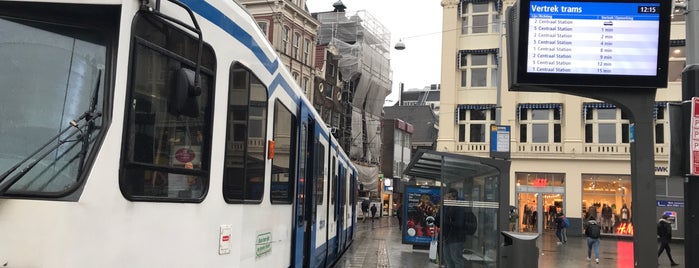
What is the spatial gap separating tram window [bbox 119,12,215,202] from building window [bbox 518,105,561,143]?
28.8m

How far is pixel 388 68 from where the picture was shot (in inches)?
2029

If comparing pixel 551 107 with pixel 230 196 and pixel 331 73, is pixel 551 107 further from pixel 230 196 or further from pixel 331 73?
pixel 230 196

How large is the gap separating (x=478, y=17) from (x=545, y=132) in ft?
23.9

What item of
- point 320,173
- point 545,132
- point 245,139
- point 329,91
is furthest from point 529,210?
point 245,139

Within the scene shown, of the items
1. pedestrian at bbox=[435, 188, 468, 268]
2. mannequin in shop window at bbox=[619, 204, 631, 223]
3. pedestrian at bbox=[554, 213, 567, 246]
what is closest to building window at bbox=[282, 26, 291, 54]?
pedestrian at bbox=[554, 213, 567, 246]

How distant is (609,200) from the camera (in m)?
29.3

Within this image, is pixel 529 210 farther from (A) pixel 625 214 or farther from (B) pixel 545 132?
(A) pixel 625 214

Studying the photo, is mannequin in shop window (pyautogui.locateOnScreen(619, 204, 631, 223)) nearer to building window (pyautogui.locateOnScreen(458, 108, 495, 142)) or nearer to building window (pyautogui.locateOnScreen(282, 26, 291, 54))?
building window (pyautogui.locateOnScreen(458, 108, 495, 142))

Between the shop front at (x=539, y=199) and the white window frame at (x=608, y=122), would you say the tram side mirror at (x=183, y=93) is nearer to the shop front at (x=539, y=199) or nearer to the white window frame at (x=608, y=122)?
the shop front at (x=539, y=199)

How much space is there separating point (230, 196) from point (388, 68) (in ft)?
157

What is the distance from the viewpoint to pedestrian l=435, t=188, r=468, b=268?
32.5 feet

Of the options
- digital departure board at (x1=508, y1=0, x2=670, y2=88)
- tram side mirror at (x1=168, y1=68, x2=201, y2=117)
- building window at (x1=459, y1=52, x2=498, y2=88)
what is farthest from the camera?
building window at (x1=459, y1=52, x2=498, y2=88)

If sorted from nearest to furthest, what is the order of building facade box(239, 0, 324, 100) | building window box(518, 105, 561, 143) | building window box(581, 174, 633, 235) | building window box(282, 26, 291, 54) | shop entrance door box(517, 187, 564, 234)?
building window box(581, 174, 633, 235) → shop entrance door box(517, 187, 564, 234) → building window box(518, 105, 561, 143) → building facade box(239, 0, 324, 100) → building window box(282, 26, 291, 54)

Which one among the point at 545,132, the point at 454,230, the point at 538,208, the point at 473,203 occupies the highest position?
the point at 545,132
